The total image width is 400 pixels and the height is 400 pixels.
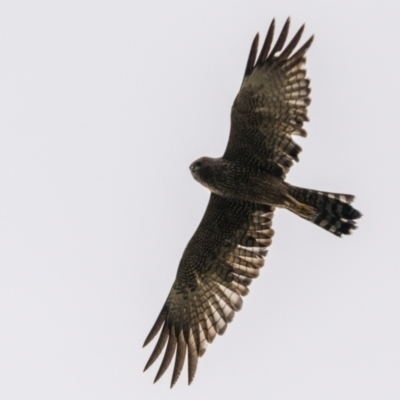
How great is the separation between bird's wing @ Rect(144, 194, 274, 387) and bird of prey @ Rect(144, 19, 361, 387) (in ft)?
0.05

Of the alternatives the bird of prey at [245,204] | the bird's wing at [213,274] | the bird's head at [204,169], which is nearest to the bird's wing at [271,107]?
the bird of prey at [245,204]

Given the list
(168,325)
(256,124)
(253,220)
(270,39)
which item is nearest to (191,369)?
(168,325)

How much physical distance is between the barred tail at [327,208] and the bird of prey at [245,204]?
0.01 meters

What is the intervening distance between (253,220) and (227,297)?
113 centimetres

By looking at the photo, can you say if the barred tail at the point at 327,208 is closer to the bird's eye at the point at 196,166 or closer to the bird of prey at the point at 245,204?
the bird of prey at the point at 245,204

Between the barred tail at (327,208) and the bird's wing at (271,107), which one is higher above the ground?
the bird's wing at (271,107)

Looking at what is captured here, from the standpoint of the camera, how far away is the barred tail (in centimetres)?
1465

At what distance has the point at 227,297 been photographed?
50.2ft

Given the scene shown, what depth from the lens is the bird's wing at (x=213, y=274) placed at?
15164mm

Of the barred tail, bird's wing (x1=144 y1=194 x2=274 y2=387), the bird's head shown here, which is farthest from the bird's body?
bird's wing (x1=144 y1=194 x2=274 y2=387)

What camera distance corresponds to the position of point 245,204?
15180mm

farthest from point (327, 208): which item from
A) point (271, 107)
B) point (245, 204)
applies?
point (271, 107)

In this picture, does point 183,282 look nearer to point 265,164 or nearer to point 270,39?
point 265,164

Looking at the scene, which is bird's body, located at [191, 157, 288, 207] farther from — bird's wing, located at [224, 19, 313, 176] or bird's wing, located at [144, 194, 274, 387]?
bird's wing, located at [144, 194, 274, 387]
